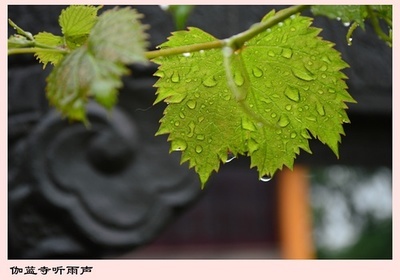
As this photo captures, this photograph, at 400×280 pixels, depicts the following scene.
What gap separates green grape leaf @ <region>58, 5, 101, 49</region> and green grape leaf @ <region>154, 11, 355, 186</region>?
1.3 inches

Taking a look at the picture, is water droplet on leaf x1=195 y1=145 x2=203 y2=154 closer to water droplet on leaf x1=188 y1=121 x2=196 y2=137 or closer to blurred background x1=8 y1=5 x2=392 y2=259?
water droplet on leaf x1=188 y1=121 x2=196 y2=137

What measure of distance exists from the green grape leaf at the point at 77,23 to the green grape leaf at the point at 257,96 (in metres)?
0.03

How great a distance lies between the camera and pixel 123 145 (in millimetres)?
745

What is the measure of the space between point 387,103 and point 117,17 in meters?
0.58

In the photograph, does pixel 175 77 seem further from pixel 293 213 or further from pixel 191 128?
pixel 293 213

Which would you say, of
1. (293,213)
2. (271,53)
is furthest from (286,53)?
(293,213)

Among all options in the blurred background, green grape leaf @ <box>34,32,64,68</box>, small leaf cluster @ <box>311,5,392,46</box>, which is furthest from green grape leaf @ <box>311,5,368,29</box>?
the blurred background

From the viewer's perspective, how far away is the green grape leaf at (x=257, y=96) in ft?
0.90

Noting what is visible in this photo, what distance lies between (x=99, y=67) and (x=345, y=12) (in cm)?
11

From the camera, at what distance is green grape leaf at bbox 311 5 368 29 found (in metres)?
0.23

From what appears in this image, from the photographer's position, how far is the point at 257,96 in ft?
0.92

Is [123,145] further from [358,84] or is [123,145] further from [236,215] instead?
[236,215]
